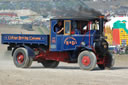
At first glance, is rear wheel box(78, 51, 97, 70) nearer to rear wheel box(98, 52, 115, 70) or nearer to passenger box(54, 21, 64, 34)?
rear wheel box(98, 52, 115, 70)

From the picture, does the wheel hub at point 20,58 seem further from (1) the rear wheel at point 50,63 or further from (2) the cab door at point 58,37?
(2) the cab door at point 58,37

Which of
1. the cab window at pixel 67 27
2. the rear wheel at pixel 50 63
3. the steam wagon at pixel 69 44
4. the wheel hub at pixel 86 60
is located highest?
the cab window at pixel 67 27

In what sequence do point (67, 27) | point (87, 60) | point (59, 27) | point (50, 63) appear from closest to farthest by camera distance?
1. point (87, 60)
2. point (67, 27)
3. point (59, 27)
4. point (50, 63)

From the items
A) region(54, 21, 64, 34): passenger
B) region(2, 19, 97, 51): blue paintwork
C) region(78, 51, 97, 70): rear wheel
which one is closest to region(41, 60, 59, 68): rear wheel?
region(2, 19, 97, 51): blue paintwork

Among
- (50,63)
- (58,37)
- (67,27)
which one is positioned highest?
(67,27)

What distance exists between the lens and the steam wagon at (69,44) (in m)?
19.6

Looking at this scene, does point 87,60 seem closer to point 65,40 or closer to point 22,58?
point 65,40

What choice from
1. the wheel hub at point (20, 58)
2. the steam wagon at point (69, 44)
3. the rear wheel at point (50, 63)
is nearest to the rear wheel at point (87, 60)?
the steam wagon at point (69, 44)

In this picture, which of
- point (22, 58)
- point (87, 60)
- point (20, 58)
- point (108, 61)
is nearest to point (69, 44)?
point (87, 60)

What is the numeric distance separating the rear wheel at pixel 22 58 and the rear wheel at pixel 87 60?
9.16 feet

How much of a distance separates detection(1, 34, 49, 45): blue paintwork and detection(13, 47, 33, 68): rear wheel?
1.40ft

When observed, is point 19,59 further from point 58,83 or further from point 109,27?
point 109,27

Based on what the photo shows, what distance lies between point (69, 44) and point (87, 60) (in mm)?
1184

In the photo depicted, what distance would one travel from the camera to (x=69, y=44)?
20047mm
